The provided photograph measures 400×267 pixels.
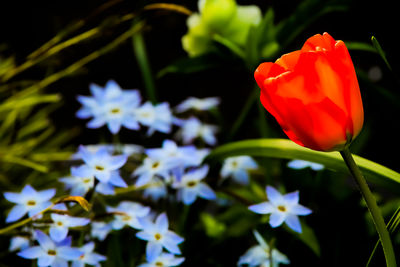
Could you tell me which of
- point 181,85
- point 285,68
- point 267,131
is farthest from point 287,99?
point 181,85

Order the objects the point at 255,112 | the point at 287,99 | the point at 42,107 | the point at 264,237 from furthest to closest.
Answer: the point at 42,107, the point at 255,112, the point at 264,237, the point at 287,99

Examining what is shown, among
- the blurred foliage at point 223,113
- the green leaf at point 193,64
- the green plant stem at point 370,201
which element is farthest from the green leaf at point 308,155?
the green leaf at point 193,64

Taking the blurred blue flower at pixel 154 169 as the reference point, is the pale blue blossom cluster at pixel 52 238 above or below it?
below

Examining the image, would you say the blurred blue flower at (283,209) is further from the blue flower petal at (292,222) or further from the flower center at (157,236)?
the flower center at (157,236)

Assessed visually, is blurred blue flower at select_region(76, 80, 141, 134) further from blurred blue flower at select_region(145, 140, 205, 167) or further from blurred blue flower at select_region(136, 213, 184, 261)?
blurred blue flower at select_region(136, 213, 184, 261)

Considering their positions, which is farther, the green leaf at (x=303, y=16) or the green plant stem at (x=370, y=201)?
the green leaf at (x=303, y=16)

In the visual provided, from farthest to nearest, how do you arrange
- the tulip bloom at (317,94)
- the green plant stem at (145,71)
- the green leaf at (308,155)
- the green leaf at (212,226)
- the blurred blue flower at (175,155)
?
the green plant stem at (145,71) < the green leaf at (212,226) < the blurred blue flower at (175,155) < the green leaf at (308,155) < the tulip bloom at (317,94)

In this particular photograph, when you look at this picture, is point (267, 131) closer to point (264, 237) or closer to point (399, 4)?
point (264, 237)

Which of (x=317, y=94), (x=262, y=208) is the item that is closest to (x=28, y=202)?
(x=262, y=208)
